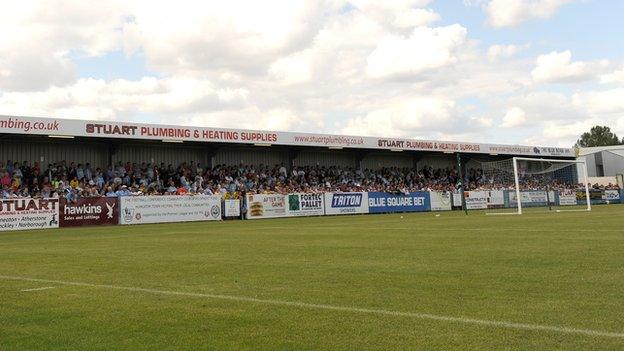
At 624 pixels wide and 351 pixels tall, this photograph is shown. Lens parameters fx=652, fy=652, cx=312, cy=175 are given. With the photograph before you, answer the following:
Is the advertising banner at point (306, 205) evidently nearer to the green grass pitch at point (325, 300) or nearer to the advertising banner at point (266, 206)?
the advertising banner at point (266, 206)

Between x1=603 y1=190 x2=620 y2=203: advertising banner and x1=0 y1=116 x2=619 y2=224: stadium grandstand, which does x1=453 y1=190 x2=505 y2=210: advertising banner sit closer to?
x1=0 y1=116 x2=619 y2=224: stadium grandstand

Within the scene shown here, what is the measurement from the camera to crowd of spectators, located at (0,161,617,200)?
33688 millimetres

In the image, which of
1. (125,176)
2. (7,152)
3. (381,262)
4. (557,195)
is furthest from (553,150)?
(381,262)

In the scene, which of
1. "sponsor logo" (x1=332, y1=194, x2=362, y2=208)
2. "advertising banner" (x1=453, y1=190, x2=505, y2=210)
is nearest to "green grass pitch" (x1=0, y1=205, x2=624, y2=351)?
"sponsor logo" (x1=332, y1=194, x2=362, y2=208)

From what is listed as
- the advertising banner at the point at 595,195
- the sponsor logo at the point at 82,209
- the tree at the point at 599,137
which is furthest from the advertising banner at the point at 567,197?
the tree at the point at 599,137

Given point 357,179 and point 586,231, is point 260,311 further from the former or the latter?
point 357,179

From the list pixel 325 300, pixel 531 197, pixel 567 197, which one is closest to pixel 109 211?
pixel 325 300

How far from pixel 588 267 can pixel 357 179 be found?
4284 centimetres

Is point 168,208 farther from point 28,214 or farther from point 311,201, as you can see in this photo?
point 311,201

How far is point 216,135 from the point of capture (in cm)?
4181

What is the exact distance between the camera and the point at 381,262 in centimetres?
1098

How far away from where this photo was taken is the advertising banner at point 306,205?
39.5 metres

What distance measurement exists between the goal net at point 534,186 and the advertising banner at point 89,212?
24.9 metres

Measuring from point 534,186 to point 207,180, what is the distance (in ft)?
74.7
